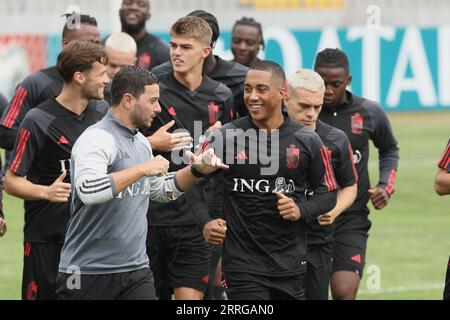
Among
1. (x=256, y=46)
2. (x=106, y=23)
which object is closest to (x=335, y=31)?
(x=106, y=23)

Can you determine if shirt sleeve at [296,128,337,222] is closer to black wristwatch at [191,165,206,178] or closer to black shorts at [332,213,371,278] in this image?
black wristwatch at [191,165,206,178]

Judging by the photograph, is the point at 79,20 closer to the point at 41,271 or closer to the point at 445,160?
the point at 41,271

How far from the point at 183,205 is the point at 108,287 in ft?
6.75

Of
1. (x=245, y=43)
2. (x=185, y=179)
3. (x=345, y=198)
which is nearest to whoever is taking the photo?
(x=185, y=179)

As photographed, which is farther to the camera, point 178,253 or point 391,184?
point 391,184

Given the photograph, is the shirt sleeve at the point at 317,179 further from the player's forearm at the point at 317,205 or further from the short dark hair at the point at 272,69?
the short dark hair at the point at 272,69

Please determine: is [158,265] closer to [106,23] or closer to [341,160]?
[341,160]

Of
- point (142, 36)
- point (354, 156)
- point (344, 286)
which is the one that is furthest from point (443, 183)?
point (142, 36)

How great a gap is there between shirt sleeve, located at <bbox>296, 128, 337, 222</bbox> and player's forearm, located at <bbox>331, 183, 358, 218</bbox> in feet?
1.95

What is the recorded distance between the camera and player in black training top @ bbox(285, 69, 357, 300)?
8.56 m

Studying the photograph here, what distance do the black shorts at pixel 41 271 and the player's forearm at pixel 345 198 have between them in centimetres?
210

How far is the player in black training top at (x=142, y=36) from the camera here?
11.8 metres

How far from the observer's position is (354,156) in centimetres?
977

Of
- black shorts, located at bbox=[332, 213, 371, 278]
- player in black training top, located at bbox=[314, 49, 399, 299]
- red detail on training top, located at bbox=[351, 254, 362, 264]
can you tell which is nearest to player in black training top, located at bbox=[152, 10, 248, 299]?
player in black training top, located at bbox=[314, 49, 399, 299]
